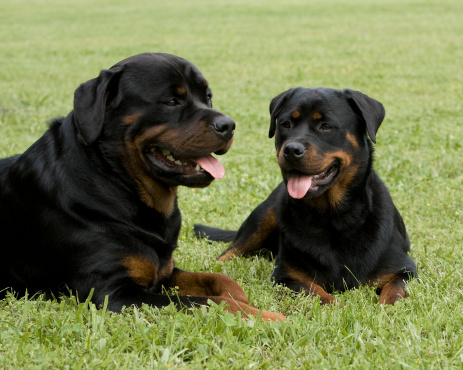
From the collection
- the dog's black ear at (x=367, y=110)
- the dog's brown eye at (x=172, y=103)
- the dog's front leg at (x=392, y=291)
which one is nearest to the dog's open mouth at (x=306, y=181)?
the dog's black ear at (x=367, y=110)

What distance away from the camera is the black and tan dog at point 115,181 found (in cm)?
352

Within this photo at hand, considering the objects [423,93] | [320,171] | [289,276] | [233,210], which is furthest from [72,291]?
[423,93]

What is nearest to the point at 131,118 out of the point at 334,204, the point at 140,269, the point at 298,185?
the point at 140,269

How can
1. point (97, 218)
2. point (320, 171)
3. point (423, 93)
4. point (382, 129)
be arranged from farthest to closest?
1. point (423, 93)
2. point (382, 129)
3. point (320, 171)
4. point (97, 218)

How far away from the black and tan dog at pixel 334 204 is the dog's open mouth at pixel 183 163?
0.55 meters

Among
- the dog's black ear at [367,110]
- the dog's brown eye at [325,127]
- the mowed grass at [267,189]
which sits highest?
the dog's black ear at [367,110]

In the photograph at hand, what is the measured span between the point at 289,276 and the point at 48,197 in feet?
5.39

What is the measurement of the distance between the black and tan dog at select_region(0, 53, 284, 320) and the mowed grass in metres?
0.21

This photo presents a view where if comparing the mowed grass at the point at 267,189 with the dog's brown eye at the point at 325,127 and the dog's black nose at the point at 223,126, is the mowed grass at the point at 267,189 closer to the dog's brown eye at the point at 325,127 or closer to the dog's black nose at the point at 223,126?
the dog's black nose at the point at 223,126

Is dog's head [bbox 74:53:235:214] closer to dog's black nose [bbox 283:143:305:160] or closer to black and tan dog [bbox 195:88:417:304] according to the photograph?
dog's black nose [bbox 283:143:305:160]

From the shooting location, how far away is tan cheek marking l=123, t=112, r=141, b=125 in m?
3.63

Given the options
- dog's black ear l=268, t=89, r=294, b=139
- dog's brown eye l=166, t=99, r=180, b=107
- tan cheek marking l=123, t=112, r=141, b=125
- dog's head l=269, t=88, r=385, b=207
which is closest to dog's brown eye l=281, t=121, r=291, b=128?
dog's head l=269, t=88, r=385, b=207

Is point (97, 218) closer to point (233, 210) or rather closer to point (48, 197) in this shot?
point (48, 197)

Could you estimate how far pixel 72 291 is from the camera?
11.9ft
